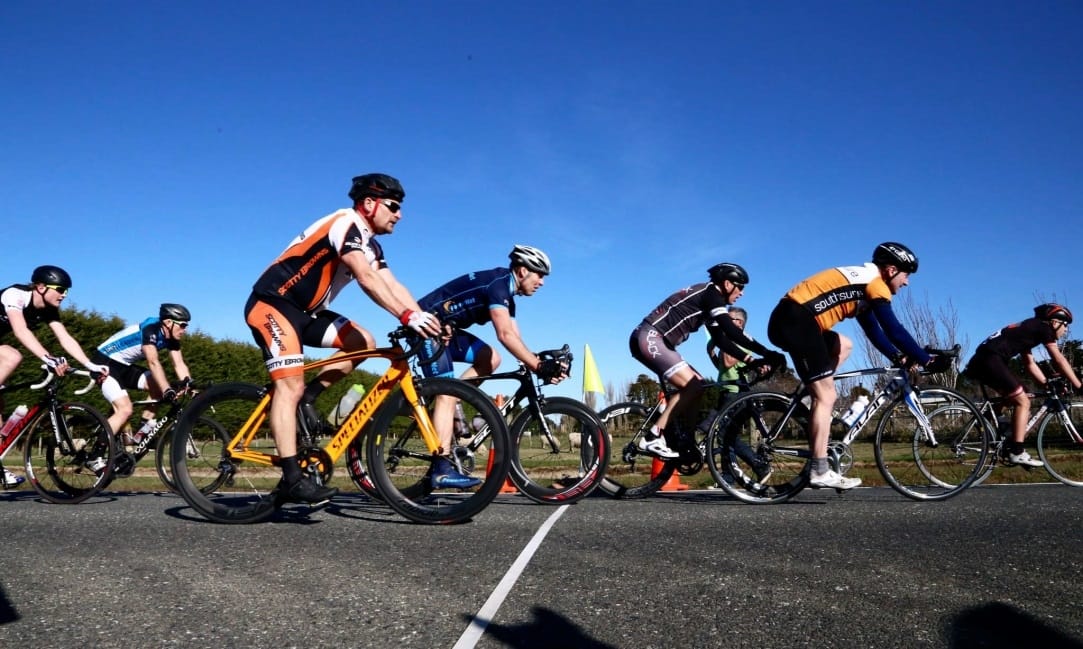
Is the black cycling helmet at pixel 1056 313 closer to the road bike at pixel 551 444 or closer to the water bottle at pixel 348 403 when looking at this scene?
the road bike at pixel 551 444

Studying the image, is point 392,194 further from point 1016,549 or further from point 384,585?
point 1016,549

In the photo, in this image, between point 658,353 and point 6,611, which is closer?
point 6,611

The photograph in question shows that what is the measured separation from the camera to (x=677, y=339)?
6.96 metres

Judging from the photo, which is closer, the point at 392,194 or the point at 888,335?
the point at 392,194

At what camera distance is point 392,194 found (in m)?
5.04

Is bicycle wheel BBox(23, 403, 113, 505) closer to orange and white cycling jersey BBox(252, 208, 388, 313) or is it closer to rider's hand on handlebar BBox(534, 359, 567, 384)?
orange and white cycling jersey BBox(252, 208, 388, 313)

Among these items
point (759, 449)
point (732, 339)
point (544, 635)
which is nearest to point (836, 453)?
point (759, 449)

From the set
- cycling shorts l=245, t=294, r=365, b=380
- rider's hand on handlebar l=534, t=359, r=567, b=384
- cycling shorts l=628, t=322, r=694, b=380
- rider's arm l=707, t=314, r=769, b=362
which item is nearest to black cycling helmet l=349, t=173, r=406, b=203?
cycling shorts l=245, t=294, r=365, b=380

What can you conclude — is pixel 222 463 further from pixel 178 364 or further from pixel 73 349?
pixel 178 364

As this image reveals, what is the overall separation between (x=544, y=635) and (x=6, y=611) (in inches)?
75.8

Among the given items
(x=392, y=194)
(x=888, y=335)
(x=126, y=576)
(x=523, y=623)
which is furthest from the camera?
(x=888, y=335)

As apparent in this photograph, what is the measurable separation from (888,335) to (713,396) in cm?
318

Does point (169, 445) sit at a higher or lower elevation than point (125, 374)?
lower

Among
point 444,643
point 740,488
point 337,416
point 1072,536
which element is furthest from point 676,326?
point 444,643
